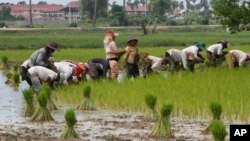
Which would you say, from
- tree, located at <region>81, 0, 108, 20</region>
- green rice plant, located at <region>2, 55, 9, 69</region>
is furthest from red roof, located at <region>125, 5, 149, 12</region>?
green rice plant, located at <region>2, 55, 9, 69</region>

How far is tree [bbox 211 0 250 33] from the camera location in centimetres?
2025

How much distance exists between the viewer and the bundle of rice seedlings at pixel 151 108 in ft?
31.9

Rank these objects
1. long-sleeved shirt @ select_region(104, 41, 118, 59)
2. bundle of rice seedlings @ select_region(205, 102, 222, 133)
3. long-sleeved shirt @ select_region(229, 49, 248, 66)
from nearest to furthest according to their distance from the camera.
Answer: bundle of rice seedlings @ select_region(205, 102, 222, 133)
long-sleeved shirt @ select_region(104, 41, 118, 59)
long-sleeved shirt @ select_region(229, 49, 248, 66)

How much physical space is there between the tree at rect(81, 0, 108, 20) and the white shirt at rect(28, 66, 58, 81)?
230 feet

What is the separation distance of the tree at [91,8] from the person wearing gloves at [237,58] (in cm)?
6536

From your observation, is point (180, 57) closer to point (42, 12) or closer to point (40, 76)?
point (40, 76)

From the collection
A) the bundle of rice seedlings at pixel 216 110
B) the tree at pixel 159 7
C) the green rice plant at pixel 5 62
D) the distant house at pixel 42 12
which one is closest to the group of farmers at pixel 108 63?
the bundle of rice seedlings at pixel 216 110

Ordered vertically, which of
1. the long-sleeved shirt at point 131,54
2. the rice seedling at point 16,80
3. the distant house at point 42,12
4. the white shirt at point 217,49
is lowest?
the distant house at point 42,12

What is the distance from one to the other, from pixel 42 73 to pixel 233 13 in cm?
840

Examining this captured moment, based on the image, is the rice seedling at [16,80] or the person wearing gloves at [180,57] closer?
the rice seedling at [16,80]

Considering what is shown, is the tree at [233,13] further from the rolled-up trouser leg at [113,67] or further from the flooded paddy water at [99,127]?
the flooded paddy water at [99,127]

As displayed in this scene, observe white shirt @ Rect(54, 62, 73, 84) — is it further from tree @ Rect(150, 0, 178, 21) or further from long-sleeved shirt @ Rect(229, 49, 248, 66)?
tree @ Rect(150, 0, 178, 21)

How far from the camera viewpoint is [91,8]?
85250 millimetres

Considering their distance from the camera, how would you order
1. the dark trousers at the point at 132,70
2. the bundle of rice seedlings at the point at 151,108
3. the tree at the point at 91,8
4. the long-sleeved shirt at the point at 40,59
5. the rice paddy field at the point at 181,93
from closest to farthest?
the bundle of rice seedlings at the point at 151,108 → the rice paddy field at the point at 181,93 → the long-sleeved shirt at the point at 40,59 → the dark trousers at the point at 132,70 → the tree at the point at 91,8
